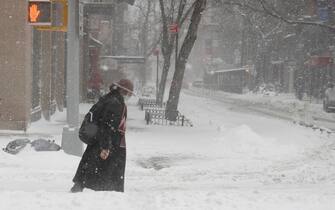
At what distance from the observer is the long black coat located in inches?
275

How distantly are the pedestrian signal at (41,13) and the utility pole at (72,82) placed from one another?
2.21ft

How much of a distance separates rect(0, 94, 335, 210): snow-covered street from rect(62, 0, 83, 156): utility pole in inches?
15.0

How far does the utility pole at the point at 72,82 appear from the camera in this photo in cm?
1184

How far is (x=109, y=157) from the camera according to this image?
7.07 m

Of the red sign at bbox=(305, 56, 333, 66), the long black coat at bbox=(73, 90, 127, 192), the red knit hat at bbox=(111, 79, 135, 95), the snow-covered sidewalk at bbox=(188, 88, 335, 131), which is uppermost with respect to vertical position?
the red sign at bbox=(305, 56, 333, 66)

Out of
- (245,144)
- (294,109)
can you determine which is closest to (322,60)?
(294,109)

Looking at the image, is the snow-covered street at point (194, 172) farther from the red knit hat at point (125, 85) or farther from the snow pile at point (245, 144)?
the red knit hat at point (125, 85)

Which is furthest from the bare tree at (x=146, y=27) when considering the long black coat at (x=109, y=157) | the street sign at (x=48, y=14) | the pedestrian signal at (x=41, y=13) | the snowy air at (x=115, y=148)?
the long black coat at (x=109, y=157)

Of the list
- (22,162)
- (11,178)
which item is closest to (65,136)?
(22,162)

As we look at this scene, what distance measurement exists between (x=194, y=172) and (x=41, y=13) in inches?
173

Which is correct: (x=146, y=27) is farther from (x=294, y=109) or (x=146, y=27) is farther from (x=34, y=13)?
(x=34, y=13)

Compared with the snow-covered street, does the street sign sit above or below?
above

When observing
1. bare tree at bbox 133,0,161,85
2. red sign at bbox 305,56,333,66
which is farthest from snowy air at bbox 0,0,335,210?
bare tree at bbox 133,0,161,85

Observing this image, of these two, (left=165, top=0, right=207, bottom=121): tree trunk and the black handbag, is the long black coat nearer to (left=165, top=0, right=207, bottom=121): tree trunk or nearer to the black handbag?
the black handbag
